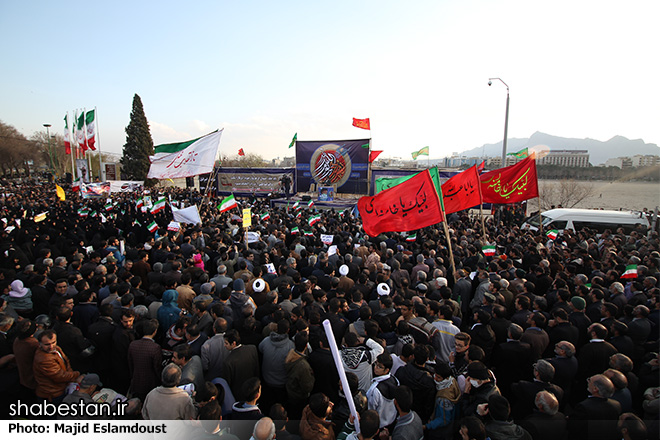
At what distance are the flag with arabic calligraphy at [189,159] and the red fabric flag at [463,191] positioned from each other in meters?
8.31

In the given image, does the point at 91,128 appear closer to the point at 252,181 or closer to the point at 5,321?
the point at 252,181

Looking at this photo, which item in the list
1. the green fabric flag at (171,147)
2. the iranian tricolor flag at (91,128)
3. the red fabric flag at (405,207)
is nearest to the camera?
the red fabric flag at (405,207)

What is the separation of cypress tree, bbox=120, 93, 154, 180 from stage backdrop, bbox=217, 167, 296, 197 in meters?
23.5

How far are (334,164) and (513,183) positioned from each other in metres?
17.6

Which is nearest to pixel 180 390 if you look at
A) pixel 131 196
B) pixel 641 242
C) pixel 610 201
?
pixel 641 242

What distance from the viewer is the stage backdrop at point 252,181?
2942cm

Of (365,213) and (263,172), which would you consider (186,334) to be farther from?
(263,172)

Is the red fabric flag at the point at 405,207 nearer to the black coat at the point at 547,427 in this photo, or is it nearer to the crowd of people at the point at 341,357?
the crowd of people at the point at 341,357

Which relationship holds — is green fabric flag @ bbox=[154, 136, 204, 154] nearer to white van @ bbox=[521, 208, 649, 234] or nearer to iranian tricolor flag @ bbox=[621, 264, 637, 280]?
iranian tricolor flag @ bbox=[621, 264, 637, 280]

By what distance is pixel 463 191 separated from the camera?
332 inches

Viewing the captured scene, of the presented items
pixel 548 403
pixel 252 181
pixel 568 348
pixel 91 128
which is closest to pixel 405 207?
pixel 568 348

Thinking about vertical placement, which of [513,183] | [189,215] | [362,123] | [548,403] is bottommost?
[548,403]

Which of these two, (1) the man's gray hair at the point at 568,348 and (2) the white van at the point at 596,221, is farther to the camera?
(2) the white van at the point at 596,221

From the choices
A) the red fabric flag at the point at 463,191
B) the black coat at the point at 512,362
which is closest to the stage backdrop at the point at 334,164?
the red fabric flag at the point at 463,191
